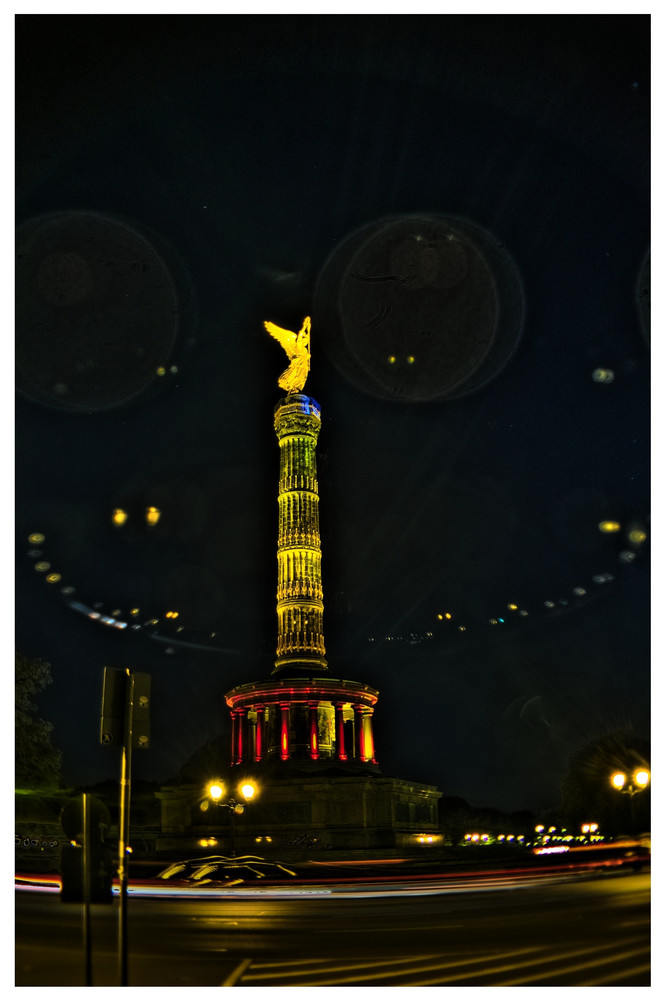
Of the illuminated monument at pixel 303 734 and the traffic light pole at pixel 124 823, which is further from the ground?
the illuminated monument at pixel 303 734

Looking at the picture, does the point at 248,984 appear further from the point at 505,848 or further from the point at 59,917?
the point at 505,848

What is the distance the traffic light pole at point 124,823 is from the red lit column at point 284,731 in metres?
50.4

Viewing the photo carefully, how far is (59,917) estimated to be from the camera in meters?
18.8

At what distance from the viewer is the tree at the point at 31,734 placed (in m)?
44.9

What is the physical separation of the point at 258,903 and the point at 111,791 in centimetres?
6191

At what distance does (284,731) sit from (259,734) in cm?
271

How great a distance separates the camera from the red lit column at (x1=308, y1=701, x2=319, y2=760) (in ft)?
199

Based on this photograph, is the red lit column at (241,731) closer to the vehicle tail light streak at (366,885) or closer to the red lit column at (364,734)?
the red lit column at (364,734)

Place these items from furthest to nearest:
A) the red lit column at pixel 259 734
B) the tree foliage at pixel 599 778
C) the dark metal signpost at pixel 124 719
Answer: the tree foliage at pixel 599 778 → the red lit column at pixel 259 734 → the dark metal signpost at pixel 124 719

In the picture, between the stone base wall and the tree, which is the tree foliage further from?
the tree

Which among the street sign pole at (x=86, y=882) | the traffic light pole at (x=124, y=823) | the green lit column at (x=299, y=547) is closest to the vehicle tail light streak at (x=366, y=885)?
the traffic light pole at (x=124, y=823)

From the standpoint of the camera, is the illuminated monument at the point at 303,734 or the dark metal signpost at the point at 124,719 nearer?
the dark metal signpost at the point at 124,719

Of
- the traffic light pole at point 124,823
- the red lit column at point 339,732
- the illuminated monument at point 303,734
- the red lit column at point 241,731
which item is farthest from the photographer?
the red lit column at point 241,731

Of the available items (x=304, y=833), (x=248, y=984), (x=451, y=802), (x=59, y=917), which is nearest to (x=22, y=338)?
(x=304, y=833)
